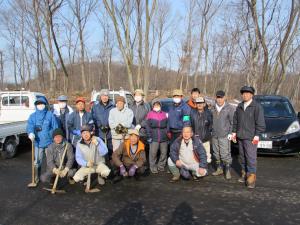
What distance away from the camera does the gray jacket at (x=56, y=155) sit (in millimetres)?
5574

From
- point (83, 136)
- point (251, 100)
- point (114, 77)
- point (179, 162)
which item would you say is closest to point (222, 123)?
point (251, 100)

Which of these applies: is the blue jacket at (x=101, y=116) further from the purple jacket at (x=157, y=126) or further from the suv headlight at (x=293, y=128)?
the suv headlight at (x=293, y=128)

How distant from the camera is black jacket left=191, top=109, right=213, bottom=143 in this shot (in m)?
6.25

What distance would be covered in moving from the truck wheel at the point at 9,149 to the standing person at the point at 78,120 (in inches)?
111

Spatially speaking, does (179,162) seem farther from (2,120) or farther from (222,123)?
(2,120)

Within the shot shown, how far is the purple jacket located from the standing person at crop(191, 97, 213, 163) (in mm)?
623

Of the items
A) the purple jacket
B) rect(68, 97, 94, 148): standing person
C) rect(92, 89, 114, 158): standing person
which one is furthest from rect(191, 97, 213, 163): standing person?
rect(68, 97, 94, 148): standing person

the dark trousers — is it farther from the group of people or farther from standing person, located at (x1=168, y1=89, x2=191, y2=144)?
standing person, located at (x1=168, y1=89, x2=191, y2=144)

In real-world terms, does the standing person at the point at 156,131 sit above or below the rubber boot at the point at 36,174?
above

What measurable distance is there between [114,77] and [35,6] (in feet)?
120

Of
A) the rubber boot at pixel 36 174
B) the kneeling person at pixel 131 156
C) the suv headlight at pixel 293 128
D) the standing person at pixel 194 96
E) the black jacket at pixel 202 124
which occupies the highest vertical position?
the standing person at pixel 194 96

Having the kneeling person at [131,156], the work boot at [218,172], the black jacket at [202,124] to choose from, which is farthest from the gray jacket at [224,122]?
the kneeling person at [131,156]

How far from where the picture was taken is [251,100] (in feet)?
18.4

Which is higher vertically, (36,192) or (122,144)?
(122,144)
